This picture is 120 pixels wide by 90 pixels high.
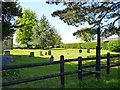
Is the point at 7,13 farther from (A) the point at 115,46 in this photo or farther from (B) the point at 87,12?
(A) the point at 115,46

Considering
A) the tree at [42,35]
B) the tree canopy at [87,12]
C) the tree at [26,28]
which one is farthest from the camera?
the tree at [26,28]

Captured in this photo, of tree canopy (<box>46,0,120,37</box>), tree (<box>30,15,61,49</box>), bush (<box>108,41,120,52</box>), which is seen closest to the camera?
tree canopy (<box>46,0,120,37</box>)

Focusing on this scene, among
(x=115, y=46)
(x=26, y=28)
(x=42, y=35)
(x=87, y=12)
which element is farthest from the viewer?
(x=26, y=28)

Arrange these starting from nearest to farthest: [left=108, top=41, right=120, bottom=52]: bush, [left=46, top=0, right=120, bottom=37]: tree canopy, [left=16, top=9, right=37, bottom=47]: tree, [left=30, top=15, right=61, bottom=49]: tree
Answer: [left=46, top=0, right=120, bottom=37]: tree canopy < [left=108, top=41, right=120, bottom=52]: bush < [left=30, top=15, right=61, bottom=49]: tree < [left=16, top=9, right=37, bottom=47]: tree

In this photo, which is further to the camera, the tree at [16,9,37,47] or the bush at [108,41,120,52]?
the tree at [16,9,37,47]

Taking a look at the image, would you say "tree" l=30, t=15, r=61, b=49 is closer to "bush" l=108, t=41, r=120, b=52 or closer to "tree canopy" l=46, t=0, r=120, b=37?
"bush" l=108, t=41, r=120, b=52

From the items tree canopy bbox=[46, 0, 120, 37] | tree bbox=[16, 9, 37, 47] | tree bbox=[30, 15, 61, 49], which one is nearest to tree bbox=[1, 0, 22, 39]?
tree canopy bbox=[46, 0, 120, 37]

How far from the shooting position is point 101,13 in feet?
39.3

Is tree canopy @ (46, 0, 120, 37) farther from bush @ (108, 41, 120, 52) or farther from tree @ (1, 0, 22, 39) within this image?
bush @ (108, 41, 120, 52)

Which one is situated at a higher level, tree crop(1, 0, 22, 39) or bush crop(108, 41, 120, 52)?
tree crop(1, 0, 22, 39)

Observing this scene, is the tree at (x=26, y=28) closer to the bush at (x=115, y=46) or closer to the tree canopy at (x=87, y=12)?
the bush at (x=115, y=46)

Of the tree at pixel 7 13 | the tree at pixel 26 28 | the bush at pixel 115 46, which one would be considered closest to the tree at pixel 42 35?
the tree at pixel 26 28

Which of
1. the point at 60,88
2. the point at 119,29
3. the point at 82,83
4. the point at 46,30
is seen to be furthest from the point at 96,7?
the point at 46,30

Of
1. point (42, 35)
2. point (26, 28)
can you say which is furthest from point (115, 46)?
point (26, 28)
